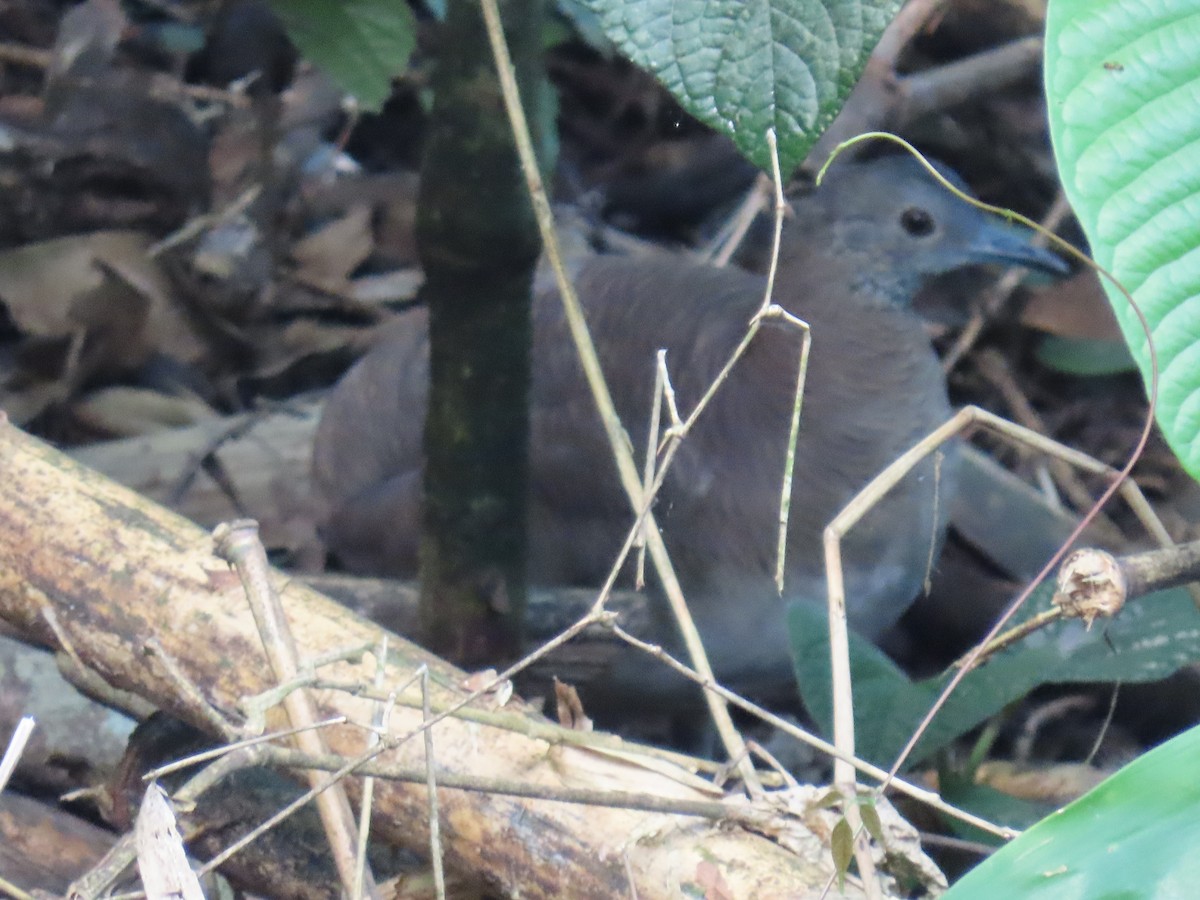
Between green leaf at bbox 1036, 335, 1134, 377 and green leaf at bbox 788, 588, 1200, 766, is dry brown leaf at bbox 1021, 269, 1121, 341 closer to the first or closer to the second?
green leaf at bbox 1036, 335, 1134, 377

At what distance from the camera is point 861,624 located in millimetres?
1992

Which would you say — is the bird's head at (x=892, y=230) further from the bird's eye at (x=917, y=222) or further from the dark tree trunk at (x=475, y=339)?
the dark tree trunk at (x=475, y=339)

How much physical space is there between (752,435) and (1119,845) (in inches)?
52.4

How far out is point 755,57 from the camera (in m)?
0.91

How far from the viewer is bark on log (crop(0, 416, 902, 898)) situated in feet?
3.05

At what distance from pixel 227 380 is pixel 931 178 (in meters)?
1.33

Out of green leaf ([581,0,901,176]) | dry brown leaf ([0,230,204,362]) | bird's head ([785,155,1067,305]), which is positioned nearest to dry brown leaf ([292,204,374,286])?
dry brown leaf ([0,230,204,362])

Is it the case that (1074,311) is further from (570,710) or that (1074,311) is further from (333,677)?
(333,677)

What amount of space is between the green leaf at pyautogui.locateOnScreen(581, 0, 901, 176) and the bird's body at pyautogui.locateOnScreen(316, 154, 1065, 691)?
0.95 m

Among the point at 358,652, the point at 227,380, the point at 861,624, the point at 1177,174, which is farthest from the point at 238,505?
the point at 1177,174

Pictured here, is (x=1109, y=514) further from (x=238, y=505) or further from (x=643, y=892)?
(x=643, y=892)

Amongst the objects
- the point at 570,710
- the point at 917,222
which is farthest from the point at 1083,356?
the point at 570,710

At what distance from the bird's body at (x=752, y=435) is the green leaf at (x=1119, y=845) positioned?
119 cm

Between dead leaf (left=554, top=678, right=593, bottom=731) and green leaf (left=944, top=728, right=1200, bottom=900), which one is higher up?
green leaf (left=944, top=728, right=1200, bottom=900)
